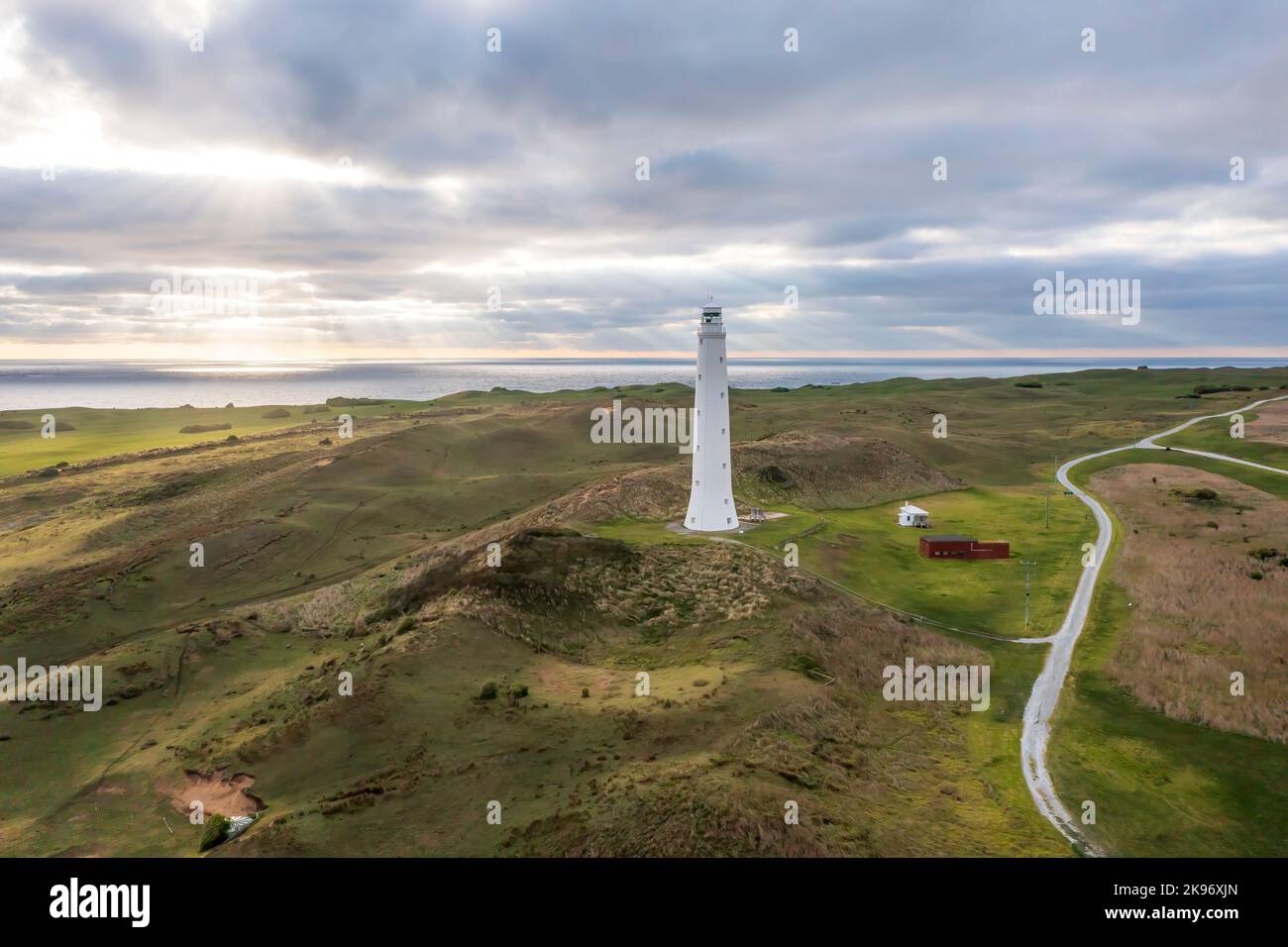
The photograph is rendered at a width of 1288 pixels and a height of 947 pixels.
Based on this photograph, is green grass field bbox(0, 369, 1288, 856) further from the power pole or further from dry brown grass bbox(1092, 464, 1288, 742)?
dry brown grass bbox(1092, 464, 1288, 742)

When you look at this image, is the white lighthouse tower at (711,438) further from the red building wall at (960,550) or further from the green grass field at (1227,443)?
the green grass field at (1227,443)

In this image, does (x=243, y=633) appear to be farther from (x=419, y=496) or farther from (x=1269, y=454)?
(x=1269, y=454)

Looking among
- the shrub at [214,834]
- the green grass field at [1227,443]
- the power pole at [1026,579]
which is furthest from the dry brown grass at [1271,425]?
the shrub at [214,834]

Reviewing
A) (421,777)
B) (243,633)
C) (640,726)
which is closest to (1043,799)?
(640,726)

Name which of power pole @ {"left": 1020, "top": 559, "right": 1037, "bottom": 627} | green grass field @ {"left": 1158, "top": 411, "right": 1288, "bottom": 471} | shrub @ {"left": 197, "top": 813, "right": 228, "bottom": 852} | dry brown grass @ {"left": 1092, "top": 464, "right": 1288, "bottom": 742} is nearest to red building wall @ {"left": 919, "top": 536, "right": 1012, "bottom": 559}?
power pole @ {"left": 1020, "top": 559, "right": 1037, "bottom": 627}
